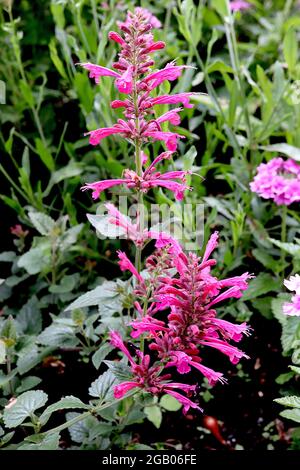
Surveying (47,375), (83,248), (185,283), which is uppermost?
(185,283)

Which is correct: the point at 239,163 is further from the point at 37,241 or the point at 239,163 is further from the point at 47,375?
the point at 47,375

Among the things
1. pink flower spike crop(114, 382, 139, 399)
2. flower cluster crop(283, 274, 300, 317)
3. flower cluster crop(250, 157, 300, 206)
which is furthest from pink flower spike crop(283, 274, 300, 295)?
flower cluster crop(250, 157, 300, 206)

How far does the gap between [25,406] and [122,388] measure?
28 centimetres

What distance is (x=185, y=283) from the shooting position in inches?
51.1

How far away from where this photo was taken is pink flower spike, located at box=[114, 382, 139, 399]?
4.19ft

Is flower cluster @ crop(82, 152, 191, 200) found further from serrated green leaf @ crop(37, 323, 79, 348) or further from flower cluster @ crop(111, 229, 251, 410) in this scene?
serrated green leaf @ crop(37, 323, 79, 348)

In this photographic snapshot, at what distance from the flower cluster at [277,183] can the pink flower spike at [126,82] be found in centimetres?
82

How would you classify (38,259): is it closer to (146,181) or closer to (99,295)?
(99,295)

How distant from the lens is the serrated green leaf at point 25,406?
1401mm

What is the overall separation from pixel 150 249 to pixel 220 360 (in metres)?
0.51

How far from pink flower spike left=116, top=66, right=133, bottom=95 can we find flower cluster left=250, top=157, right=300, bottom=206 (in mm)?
818

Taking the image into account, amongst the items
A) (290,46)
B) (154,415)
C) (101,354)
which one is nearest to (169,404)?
(154,415)

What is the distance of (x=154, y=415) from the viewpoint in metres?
1.80
